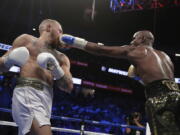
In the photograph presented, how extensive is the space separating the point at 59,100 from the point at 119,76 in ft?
11.1

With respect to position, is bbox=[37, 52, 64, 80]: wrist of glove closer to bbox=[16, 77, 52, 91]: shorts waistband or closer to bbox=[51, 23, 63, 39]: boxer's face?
bbox=[16, 77, 52, 91]: shorts waistband

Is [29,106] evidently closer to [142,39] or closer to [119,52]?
[119,52]

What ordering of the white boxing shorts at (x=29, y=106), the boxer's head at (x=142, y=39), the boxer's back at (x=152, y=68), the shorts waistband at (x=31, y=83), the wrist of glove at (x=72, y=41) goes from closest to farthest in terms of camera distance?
the white boxing shorts at (x=29, y=106), the shorts waistband at (x=31, y=83), the boxer's back at (x=152, y=68), the wrist of glove at (x=72, y=41), the boxer's head at (x=142, y=39)

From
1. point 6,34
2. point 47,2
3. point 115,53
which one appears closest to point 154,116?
point 115,53

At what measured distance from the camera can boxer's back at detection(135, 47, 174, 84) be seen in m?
2.38

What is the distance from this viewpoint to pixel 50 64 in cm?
227

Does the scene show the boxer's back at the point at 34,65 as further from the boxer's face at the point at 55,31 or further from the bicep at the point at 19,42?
the boxer's face at the point at 55,31

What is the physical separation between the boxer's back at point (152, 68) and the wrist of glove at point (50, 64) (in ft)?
2.19

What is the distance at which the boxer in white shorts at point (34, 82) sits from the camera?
2.14 metres

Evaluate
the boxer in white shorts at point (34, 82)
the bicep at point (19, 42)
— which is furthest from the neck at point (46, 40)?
the bicep at point (19, 42)

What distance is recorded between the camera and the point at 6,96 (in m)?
8.08

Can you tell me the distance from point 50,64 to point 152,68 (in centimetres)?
84

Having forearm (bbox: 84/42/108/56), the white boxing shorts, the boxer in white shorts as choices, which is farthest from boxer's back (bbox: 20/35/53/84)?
forearm (bbox: 84/42/108/56)

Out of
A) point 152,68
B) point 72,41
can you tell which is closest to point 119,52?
point 152,68
